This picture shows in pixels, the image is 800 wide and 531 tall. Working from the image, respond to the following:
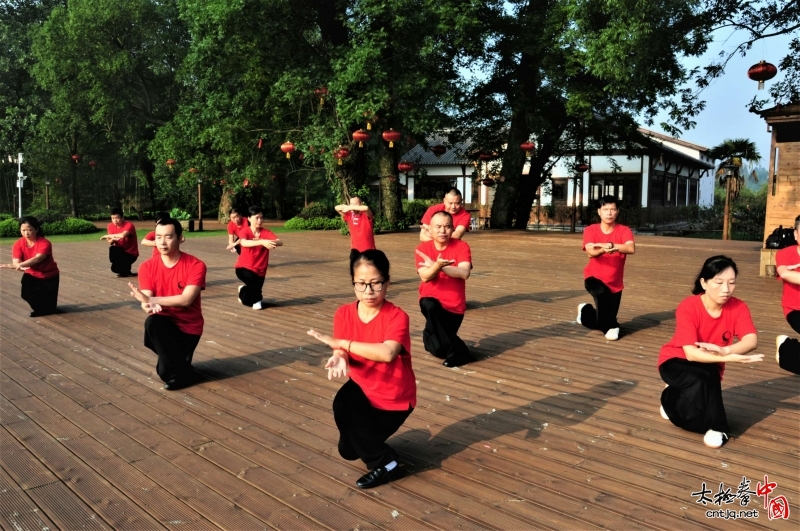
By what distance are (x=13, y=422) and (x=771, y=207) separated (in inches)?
472

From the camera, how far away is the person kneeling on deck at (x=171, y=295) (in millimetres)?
4812

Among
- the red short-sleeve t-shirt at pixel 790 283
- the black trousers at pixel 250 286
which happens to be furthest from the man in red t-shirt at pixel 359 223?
the red short-sleeve t-shirt at pixel 790 283

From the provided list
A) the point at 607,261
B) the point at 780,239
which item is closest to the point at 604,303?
the point at 607,261

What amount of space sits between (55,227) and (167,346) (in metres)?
22.6

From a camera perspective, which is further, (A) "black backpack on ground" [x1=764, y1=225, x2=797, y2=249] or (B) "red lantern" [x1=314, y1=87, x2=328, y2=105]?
(B) "red lantern" [x1=314, y1=87, x2=328, y2=105]

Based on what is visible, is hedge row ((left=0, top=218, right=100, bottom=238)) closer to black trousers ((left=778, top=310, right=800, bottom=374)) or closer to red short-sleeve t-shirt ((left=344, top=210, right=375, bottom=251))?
red short-sleeve t-shirt ((left=344, top=210, right=375, bottom=251))

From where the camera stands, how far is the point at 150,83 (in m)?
29.3

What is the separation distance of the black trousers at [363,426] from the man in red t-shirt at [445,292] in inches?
83.4

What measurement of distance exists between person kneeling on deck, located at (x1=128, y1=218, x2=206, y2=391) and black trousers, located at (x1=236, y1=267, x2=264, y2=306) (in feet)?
10.8

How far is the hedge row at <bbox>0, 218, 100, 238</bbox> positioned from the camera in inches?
894

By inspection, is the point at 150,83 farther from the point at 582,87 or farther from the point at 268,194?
the point at 582,87

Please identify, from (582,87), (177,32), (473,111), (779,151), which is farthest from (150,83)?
(779,151)

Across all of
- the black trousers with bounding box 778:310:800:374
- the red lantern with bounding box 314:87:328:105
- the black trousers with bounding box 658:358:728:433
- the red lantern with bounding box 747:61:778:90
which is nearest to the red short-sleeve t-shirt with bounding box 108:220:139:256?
the red lantern with bounding box 314:87:328:105

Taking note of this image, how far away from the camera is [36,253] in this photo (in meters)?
7.70
